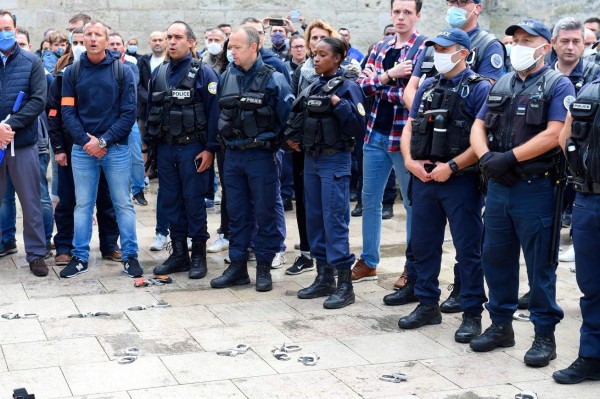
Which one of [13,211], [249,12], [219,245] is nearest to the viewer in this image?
[13,211]

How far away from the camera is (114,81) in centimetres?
791

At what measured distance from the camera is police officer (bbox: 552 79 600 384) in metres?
5.19

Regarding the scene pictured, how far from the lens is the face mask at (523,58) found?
18.4 feet

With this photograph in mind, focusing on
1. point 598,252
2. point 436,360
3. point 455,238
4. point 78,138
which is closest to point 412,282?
point 455,238

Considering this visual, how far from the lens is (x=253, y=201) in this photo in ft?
24.7

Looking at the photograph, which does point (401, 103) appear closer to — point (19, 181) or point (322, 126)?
point (322, 126)

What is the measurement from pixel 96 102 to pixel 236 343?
9.28ft

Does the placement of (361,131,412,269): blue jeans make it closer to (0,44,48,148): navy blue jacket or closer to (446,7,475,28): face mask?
(446,7,475,28): face mask

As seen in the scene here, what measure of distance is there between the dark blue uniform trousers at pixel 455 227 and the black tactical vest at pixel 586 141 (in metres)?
0.95

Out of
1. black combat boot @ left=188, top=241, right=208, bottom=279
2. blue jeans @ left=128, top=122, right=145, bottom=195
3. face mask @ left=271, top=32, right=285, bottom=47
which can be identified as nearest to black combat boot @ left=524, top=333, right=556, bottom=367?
black combat boot @ left=188, top=241, right=208, bottom=279

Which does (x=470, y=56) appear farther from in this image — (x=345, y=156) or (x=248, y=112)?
(x=248, y=112)

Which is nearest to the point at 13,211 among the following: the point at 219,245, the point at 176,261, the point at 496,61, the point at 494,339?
the point at 176,261

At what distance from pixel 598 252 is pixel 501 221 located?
2.04ft

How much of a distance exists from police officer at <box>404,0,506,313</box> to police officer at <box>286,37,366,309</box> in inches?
19.0
